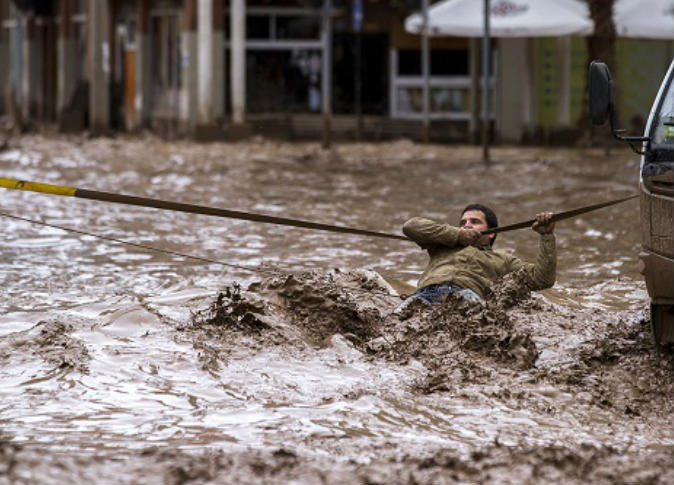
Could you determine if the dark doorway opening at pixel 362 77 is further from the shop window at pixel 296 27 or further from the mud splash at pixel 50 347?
Result: the mud splash at pixel 50 347

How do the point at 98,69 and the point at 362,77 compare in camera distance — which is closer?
the point at 98,69

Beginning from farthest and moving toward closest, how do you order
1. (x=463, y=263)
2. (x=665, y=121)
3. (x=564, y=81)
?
(x=564, y=81) → (x=463, y=263) → (x=665, y=121)

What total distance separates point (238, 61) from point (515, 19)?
22.6 feet

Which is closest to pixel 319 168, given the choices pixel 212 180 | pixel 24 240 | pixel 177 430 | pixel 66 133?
pixel 212 180

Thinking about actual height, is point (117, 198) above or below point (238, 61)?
below

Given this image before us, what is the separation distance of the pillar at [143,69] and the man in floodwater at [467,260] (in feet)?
87.9

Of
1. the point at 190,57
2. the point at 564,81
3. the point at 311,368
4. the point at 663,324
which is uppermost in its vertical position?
the point at 190,57

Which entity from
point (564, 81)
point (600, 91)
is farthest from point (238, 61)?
point (600, 91)

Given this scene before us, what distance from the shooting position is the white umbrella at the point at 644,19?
2464cm

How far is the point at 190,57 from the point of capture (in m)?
31.2

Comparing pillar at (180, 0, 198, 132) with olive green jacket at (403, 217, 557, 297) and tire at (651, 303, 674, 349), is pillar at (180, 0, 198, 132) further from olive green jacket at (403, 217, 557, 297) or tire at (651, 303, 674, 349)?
tire at (651, 303, 674, 349)

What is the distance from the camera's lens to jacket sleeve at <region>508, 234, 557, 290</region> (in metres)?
8.73

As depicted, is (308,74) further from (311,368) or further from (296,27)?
(311,368)

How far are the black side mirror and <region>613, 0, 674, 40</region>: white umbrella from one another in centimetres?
1779
